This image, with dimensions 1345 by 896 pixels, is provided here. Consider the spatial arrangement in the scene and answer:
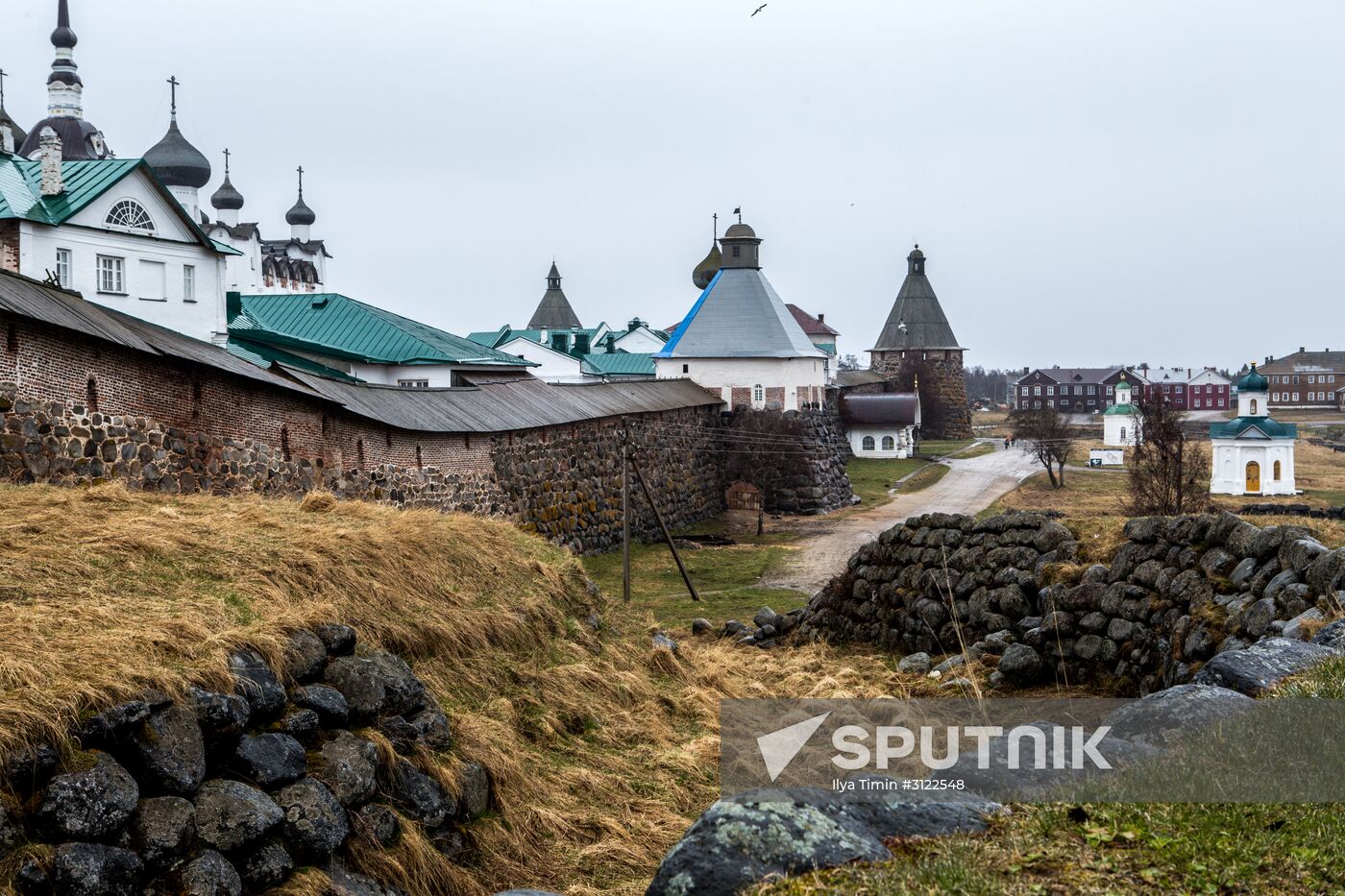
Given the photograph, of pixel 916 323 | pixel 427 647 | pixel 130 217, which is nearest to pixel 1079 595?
pixel 427 647

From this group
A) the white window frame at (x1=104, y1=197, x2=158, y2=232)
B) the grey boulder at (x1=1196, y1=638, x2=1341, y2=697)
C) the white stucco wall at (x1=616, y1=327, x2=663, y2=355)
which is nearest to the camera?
the grey boulder at (x1=1196, y1=638, x2=1341, y2=697)

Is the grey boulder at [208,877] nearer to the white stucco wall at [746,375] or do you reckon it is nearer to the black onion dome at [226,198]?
the white stucco wall at [746,375]

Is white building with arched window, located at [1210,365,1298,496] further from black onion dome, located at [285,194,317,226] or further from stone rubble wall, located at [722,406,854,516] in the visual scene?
black onion dome, located at [285,194,317,226]

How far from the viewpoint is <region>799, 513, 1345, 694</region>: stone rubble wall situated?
9.24 metres

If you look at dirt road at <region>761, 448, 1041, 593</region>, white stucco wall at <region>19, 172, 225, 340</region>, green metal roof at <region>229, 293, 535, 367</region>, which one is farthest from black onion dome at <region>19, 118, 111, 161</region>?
dirt road at <region>761, 448, 1041, 593</region>

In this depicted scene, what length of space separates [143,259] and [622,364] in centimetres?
3782

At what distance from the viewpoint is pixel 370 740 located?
6.42 m

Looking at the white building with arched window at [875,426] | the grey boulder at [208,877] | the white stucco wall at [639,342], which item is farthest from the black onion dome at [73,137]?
the white stucco wall at [639,342]

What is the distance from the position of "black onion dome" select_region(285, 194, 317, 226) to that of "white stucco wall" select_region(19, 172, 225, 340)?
118ft

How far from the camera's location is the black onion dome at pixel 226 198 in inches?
2146

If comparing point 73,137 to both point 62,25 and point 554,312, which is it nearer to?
point 62,25

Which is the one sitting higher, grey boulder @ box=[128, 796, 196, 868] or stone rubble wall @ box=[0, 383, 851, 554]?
stone rubble wall @ box=[0, 383, 851, 554]

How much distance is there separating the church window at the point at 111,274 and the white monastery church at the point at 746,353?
18076mm

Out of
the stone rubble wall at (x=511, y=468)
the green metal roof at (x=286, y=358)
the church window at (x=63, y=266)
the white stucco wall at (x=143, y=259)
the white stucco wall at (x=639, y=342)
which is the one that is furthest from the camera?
the white stucco wall at (x=639, y=342)
